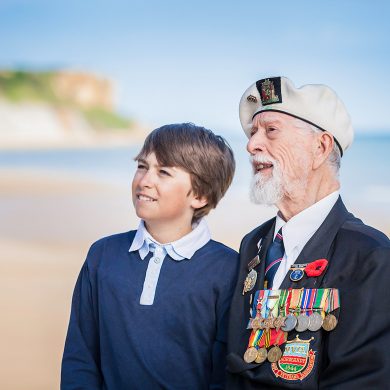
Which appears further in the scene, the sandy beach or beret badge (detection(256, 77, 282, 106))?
the sandy beach

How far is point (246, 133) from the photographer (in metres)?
2.86

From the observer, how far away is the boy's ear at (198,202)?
2.93 meters

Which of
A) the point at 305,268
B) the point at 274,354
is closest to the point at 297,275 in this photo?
the point at 305,268

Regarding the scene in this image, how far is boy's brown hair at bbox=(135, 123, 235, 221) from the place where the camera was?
2857mm

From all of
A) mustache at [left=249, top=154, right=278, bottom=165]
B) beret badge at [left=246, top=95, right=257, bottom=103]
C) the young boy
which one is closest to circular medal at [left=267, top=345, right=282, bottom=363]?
the young boy

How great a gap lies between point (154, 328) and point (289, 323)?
21.0 inches

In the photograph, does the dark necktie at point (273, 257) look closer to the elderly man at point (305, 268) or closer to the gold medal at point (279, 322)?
the elderly man at point (305, 268)

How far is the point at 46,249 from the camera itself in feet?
25.9

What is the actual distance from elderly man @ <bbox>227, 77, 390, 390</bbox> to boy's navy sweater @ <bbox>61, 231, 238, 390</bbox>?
0.52 feet

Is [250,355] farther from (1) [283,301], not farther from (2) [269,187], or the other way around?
(2) [269,187]

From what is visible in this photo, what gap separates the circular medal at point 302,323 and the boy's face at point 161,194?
2.19 feet

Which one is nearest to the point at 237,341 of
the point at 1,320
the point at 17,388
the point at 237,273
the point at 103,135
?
the point at 237,273

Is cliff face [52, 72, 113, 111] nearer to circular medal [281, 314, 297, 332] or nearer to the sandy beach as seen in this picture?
the sandy beach

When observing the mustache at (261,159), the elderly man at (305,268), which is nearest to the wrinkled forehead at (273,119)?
the elderly man at (305,268)
